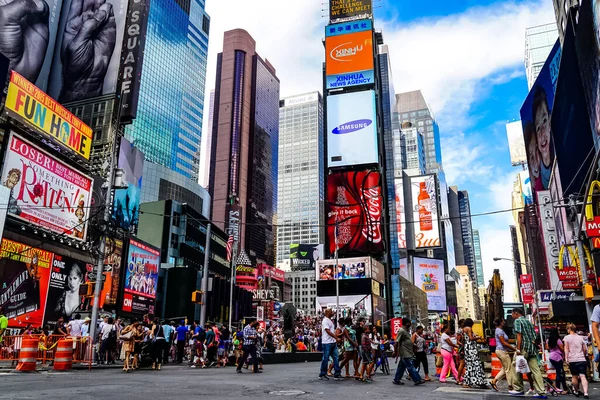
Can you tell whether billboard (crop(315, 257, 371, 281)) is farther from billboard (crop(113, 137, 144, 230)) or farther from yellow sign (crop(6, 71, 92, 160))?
yellow sign (crop(6, 71, 92, 160))

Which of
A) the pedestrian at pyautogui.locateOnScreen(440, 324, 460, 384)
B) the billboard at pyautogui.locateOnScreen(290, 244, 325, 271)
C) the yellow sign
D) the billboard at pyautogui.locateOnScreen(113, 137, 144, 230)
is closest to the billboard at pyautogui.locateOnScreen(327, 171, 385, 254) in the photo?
the billboard at pyautogui.locateOnScreen(113, 137, 144, 230)

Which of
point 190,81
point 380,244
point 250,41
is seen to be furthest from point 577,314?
point 250,41

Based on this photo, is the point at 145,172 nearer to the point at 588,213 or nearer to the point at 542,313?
the point at 542,313

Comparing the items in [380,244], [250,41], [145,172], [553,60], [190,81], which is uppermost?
[250,41]

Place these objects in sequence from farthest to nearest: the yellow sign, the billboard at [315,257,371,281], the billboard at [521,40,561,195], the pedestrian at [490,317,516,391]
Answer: the billboard at [315,257,371,281] < the billboard at [521,40,561,195] < the yellow sign < the pedestrian at [490,317,516,391]

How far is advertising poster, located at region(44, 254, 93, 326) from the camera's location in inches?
1272

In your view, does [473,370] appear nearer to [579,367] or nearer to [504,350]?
[504,350]

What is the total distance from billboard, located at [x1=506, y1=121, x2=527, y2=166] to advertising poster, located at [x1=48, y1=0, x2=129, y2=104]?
131m

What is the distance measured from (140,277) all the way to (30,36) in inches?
1225

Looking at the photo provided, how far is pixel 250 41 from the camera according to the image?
198 meters

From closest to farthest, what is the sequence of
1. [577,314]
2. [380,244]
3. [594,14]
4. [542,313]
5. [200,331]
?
[200,331] → [594,14] → [577,314] → [542,313] → [380,244]

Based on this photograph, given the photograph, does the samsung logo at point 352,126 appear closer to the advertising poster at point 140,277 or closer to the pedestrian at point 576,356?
the advertising poster at point 140,277

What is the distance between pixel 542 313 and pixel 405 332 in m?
31.4

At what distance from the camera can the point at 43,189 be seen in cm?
3209
